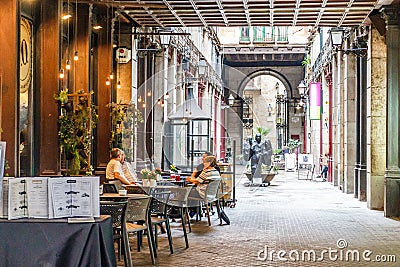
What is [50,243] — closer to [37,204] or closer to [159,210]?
[37,204]

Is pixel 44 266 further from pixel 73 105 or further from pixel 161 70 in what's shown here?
pixel 161 70

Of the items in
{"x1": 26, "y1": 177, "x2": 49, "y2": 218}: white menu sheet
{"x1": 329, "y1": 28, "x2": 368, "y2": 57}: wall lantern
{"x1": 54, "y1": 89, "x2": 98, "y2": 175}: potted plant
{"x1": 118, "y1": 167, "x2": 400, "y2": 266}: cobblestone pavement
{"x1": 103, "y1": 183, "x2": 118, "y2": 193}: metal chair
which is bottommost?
{"x1": 118, "y1": 167, "x2": 400, "y2": 266}: cobblestone pavement

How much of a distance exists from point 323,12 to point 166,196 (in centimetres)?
700

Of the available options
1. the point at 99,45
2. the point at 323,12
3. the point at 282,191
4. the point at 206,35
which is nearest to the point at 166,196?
the point at 99,45

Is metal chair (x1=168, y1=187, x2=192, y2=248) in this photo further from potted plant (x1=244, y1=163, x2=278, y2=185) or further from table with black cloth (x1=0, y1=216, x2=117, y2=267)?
potted plant (x1=244, y1=163, x2=278, y2=185)

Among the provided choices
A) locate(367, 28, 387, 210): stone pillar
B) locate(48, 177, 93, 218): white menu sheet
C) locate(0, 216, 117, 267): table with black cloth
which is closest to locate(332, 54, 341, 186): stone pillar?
locate(367, 28, 387, 210): stone pillar

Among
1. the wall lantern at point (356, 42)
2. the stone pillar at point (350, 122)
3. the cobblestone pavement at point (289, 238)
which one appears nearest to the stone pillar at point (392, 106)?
the cobblestone pavement at point (289, 238)

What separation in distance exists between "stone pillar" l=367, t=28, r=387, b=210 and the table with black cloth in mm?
10276

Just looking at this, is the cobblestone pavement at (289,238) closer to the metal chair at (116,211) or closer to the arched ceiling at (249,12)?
the metal chair at (116,211)

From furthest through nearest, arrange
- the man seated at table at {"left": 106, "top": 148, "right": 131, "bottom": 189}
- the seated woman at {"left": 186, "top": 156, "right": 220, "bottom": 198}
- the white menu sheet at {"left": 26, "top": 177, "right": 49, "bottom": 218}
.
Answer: the man seated at table at {"left": 106, "top": 148, "right": 131, "bottom": 189}, the seated woman at {"left": 186, "top": 156, "right": 220, "bottom": 198}, the white menu sheet at {"left": 26, "top": 177, "right": 49, "bottom": 218}

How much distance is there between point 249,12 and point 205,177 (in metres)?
4.11

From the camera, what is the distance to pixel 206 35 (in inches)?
1287

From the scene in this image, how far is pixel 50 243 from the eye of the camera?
566cm

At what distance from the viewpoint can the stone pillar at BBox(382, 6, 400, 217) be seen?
540 inches
